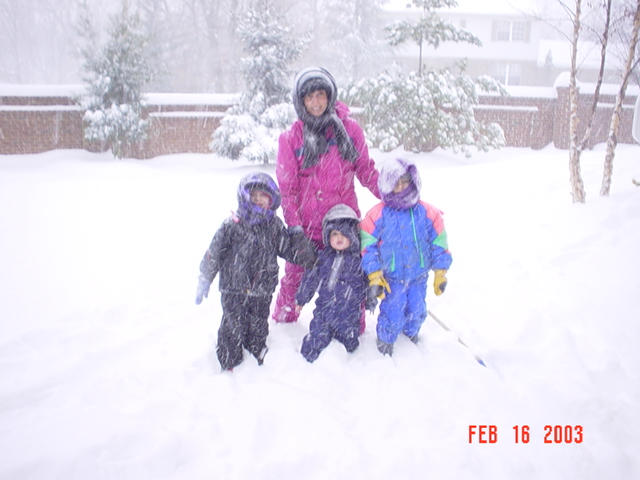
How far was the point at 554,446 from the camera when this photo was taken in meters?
2.24

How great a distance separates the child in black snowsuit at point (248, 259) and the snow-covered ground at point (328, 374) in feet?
0.82

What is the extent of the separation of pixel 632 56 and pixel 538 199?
2069mm

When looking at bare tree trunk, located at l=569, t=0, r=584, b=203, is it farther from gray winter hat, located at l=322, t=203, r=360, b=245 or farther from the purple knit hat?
gray winter hat, located at l=322, t=203, r=360, b=245

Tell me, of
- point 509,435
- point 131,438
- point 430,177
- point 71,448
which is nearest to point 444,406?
point 509,435

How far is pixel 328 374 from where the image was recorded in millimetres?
2740

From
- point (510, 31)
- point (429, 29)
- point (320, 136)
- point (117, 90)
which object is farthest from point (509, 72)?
point (320, 136)

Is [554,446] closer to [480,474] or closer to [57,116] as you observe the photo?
[480,474]

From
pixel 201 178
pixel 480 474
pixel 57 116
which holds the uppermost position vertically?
pixel 57 116

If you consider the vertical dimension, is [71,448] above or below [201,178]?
below

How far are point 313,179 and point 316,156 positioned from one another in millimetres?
166

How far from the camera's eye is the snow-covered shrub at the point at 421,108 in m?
10.5

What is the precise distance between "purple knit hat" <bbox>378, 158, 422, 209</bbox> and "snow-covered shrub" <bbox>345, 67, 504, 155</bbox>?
322 inches

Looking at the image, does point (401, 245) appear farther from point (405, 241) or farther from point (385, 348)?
point (385, 348)
